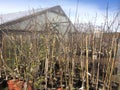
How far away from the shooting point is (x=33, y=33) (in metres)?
4.61

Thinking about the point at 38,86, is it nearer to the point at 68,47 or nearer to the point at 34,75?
the point at 34,75

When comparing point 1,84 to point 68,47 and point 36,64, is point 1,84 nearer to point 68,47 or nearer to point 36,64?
point 36,64

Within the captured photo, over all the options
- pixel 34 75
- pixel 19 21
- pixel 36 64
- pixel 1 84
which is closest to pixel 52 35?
pixel 36 64

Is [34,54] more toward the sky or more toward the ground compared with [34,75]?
more toward the sky

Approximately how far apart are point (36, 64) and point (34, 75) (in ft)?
1.03

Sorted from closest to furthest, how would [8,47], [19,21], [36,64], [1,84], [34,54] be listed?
[34,54] < [36,64] < [1,84] < [8,47] < [19,21]

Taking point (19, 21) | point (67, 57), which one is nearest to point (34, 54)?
point (67, 57)

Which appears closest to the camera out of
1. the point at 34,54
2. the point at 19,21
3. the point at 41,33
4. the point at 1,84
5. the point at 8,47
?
the point at 34,54

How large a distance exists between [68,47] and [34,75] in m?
0.86

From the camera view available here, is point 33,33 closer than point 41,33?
Yes

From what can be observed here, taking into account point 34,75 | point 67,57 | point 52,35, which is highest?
point 52,35

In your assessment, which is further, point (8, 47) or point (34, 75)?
point (8, 47)

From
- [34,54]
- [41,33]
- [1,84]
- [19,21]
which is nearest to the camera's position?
[34,54]

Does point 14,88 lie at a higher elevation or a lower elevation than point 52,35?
lower
